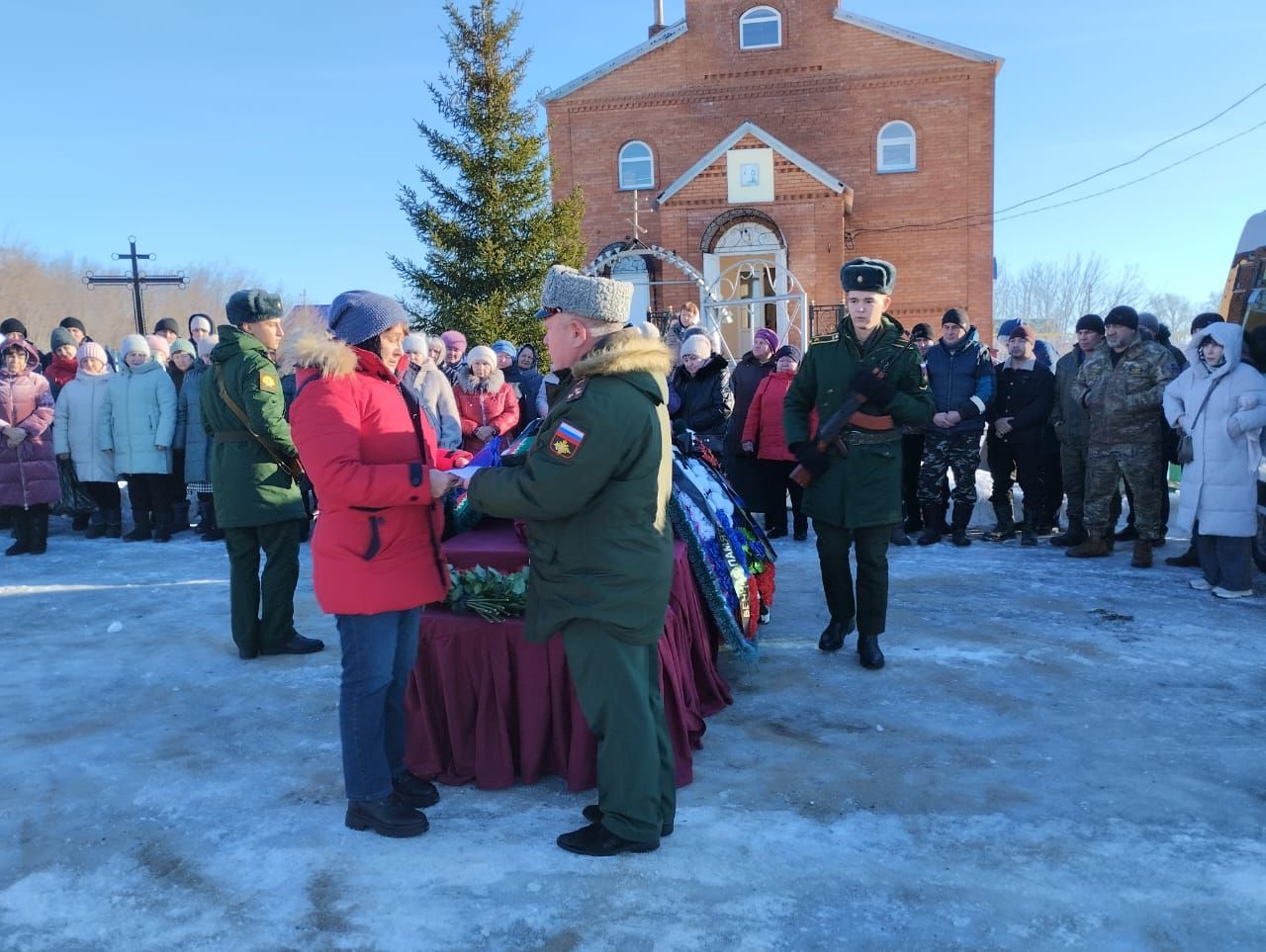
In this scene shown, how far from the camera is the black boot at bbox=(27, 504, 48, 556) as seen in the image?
327 inches

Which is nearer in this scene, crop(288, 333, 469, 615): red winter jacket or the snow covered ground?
the snow covered ground

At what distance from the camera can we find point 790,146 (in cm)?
2256

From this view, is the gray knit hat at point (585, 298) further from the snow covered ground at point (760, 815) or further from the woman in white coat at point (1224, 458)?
the woman in white coat at point (1224, 458)

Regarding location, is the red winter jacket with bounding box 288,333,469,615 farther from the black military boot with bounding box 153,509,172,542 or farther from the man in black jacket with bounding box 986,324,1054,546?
the black military boot with bounding box 153,509,172,542

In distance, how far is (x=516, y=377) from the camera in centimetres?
923

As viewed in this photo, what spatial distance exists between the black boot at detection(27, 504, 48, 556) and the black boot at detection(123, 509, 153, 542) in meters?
0.65

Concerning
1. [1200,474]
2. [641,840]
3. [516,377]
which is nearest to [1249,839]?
[641,840]

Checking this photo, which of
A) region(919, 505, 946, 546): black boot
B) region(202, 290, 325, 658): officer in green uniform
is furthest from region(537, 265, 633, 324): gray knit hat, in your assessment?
region(919, 505, 946, 546): black boot

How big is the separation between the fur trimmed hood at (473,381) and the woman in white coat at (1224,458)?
5.05m

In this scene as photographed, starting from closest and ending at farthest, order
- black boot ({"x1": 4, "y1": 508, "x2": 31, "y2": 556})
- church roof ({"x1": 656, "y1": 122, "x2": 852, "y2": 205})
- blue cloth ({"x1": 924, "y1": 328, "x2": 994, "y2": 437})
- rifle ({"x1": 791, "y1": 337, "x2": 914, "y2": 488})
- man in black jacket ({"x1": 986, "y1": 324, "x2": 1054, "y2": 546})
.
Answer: rifle ({"x1": 791, "y1": 337, "x2": 914, "y2": 488}), blue cloth ({"x1": 924, "y1": 328, "x2": 994, "y2": 437}), man in black jacket ({"x1": 986, "y1": 324, "x2": 1054, "y2": 546}), black boot ({"x1": 4, "y1": 508, "x2": 31, "y2": 556}), church roof ({"x1": 656, "y1": 122, "x2": 852, "y2": 205})

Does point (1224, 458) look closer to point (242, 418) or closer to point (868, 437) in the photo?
point (868, 437)

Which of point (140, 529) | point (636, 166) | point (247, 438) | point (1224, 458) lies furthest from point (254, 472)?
point (636, 166)

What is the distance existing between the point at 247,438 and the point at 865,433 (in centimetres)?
316

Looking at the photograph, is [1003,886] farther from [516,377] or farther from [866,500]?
[516,377]
